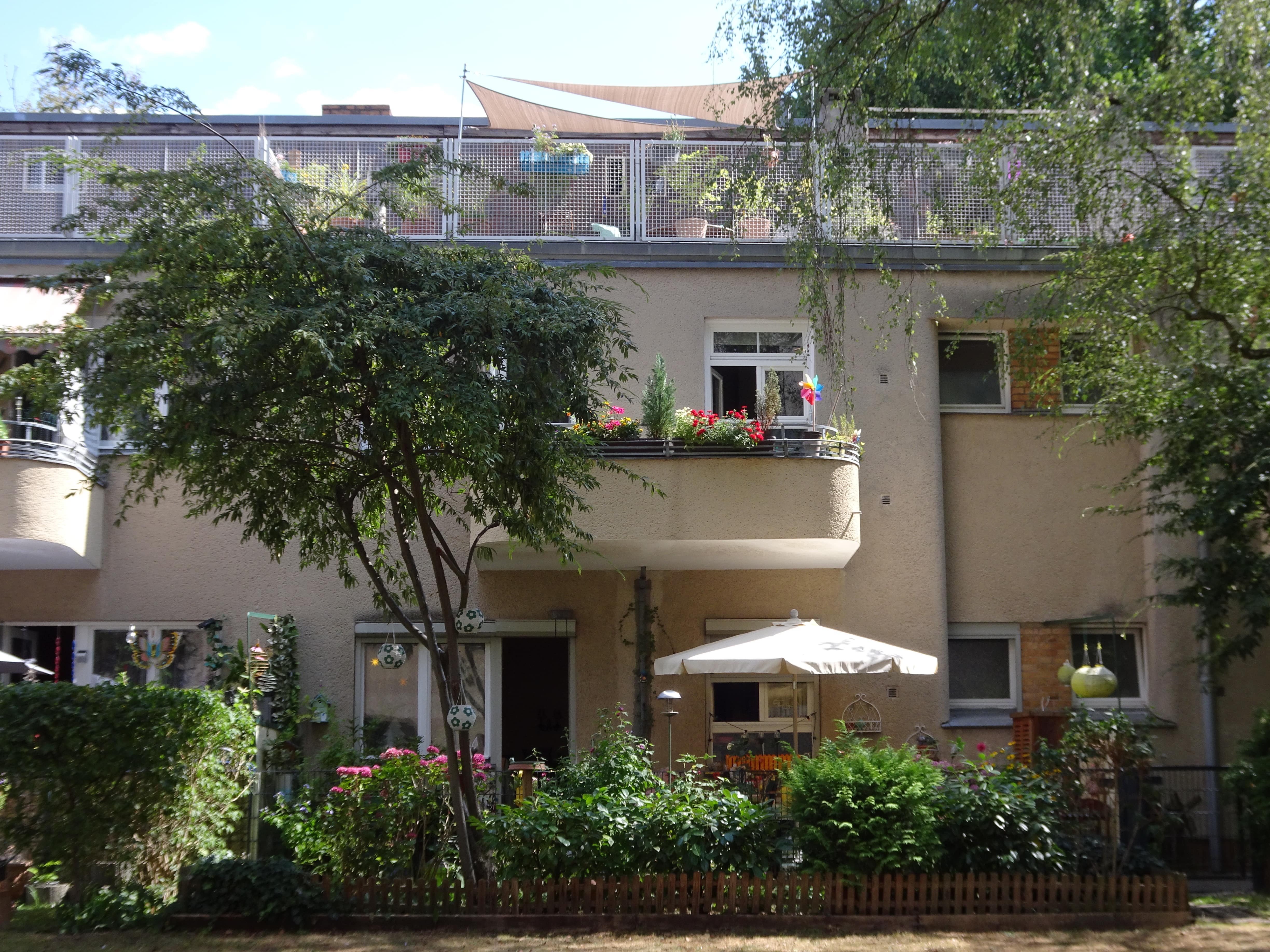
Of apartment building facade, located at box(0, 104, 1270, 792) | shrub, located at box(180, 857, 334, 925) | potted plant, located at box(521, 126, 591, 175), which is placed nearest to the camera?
shrub, located at box(180, 857, 334, 925)

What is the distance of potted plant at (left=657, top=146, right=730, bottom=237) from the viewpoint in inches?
555

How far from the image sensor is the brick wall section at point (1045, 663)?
13.9m

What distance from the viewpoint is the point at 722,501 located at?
40.5ft

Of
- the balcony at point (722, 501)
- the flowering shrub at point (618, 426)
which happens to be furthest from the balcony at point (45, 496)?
the flowering shrub at point (618, 426)

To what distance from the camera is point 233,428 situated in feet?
28.9

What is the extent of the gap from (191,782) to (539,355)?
4343 millimetres

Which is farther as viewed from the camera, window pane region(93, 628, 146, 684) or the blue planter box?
the blue planter box

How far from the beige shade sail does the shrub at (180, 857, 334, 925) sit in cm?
420

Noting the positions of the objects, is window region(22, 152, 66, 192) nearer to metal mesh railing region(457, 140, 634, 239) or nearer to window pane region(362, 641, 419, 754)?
metal mesh railing region(457, 140, 634, 239)

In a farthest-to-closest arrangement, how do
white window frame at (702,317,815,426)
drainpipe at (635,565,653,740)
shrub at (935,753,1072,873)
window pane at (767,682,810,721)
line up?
white window frame at (702,317,815,426), window pane at (767,682,810,721), drainpipe at (635,565,653,740), shrub at (935,753,1072,873)

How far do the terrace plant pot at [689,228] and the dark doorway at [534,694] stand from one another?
676 centimetres

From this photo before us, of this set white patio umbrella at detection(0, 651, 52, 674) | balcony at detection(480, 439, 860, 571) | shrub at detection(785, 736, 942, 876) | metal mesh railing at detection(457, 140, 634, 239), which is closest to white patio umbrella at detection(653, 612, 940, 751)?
balcony at detection(480, 439, 860, 571)

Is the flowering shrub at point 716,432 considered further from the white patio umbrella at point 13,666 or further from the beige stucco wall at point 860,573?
the white patio umbrella at point 13,666

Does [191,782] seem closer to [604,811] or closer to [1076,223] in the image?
[604,811]
